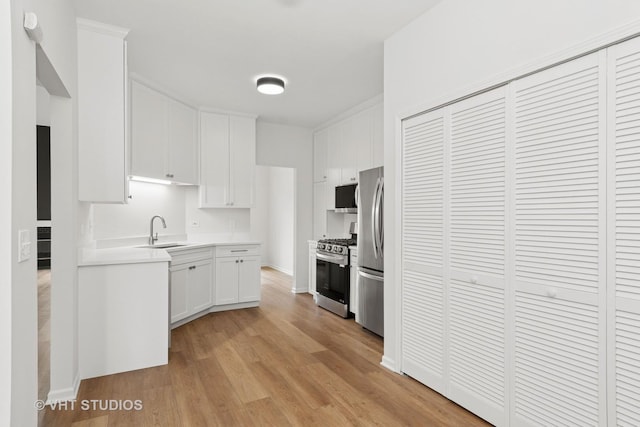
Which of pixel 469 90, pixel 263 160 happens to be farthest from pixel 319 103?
pixel 469 90

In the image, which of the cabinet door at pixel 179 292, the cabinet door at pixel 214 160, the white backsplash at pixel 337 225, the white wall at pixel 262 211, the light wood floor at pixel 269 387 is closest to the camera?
the light wood floor at pixel 269 387

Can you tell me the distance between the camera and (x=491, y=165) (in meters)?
2.05

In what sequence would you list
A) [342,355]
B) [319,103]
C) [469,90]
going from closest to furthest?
[469,90]
[342,355]
[319,103]

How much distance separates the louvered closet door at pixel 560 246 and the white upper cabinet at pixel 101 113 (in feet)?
9.04

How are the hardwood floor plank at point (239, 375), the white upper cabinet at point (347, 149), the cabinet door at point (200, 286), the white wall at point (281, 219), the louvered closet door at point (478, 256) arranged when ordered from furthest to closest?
the white wall at point (281, 219) → the white upper cabinet at point (347, 149) → the cabinet door at point (200, 286) → the hardwood floor plank at point (239, 375) → the louvered closet door at point (478, 256)

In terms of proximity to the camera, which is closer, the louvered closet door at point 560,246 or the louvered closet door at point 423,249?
the louvered closet door at point 560,246

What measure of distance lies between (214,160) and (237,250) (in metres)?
1.29

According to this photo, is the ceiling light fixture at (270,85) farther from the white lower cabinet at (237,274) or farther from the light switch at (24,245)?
the light switch at (24,245)

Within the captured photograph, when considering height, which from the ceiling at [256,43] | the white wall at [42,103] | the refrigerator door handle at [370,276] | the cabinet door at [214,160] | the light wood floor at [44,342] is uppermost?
the ceiling at [256,43]

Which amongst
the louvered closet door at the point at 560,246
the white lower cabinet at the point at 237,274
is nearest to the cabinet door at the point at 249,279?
the white lower cabinet at the point at 237,274

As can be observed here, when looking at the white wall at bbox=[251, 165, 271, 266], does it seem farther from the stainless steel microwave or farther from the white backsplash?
the stainless steel microwave

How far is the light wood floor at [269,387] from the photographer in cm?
211

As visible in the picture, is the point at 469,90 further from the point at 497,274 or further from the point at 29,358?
the point at 29,358

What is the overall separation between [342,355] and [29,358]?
2274 millimetres
